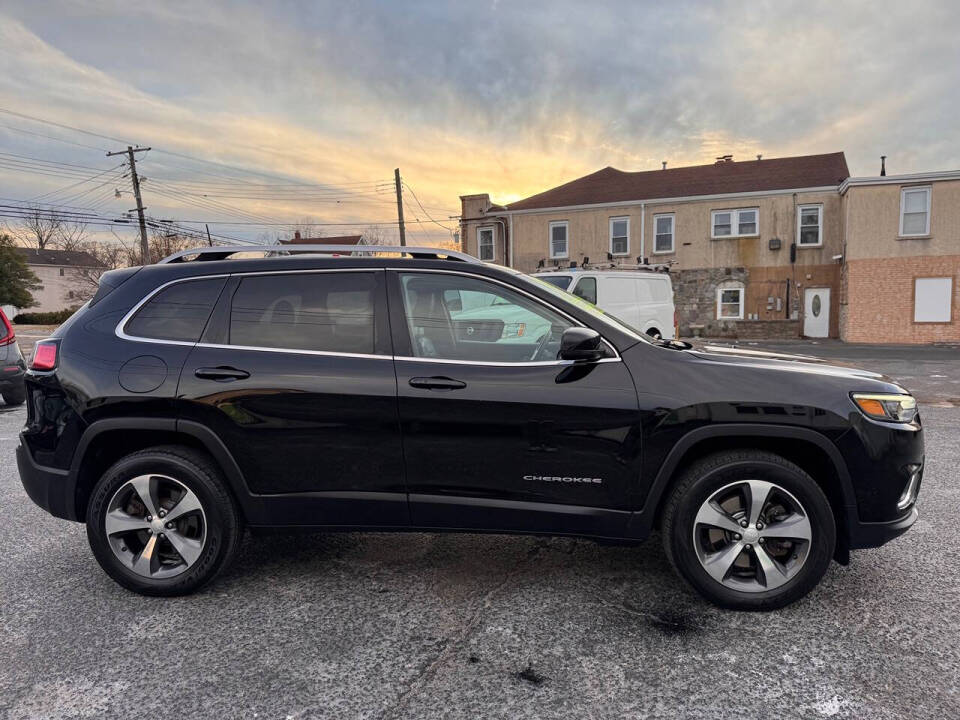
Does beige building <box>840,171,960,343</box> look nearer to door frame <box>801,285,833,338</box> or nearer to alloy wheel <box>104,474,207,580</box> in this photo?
door frame <box>801,285,833,338</box>

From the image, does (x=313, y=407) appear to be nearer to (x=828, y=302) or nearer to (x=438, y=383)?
(x=438, y=383)

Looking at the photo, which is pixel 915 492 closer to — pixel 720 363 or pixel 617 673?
pixel 720 363

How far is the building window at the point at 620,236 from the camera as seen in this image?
27.5 m

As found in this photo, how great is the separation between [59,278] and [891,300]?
74.0m

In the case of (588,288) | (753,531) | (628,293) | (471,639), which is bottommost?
(471,639)

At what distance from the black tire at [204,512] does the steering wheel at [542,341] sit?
5.84ft

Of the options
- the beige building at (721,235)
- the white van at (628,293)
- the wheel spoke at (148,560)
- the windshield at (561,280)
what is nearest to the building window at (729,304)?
the beige building at (721,235)

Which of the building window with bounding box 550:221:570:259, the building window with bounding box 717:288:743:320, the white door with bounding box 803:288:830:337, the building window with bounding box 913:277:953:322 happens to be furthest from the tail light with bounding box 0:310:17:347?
the building window with bounding box 913:277:953:322

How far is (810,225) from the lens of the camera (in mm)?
25047

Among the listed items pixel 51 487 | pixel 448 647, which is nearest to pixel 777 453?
pixel 448 647

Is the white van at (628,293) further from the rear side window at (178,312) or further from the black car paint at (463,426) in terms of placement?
the rear side window at (178,312)

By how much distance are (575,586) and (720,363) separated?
1.41 metres

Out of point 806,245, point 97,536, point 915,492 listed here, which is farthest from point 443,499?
point 806,245

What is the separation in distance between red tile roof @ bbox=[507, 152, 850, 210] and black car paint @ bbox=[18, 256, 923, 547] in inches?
1016
